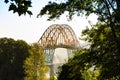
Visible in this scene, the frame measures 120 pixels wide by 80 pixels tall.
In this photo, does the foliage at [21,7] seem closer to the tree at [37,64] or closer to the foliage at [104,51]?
the foliage at [104,51]

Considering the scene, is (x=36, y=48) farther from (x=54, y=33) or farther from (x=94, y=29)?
(x=94, y=29)

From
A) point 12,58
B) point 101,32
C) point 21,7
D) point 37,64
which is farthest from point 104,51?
point 12,58

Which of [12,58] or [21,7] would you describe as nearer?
[21,7]

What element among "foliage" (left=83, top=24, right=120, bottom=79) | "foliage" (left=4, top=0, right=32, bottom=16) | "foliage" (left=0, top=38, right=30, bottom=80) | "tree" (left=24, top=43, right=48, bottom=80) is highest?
"foliage" (left=0, top=38, right=30, bottom=80)

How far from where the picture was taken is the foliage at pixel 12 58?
227ft

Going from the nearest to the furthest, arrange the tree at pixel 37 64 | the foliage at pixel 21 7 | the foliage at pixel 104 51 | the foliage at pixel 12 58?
the foliage at pixel 21 7, the foliage at pixel 104 51, the tree at pixel 37 64, the foliage at pixel 12 58

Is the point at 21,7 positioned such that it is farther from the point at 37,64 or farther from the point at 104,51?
the point at 37,64

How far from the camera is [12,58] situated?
2817 inches

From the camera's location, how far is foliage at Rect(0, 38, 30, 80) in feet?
227

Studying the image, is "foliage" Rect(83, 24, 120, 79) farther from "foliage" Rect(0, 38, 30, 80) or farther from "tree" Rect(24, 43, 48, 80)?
"foliage" Rect(0, 38, 30, 80)

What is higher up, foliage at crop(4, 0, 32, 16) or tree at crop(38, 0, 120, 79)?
tree at crop(38, 0, 120, 79)

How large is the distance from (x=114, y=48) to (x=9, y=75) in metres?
51.4

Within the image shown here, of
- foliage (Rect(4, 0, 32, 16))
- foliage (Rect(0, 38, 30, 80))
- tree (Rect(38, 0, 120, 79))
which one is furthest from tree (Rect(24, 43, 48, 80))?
foliage (Rect(4, 0, 32, 16))

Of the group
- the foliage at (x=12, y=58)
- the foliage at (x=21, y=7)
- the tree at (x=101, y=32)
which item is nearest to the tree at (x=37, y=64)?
the foliage at (x=12, y=58)
